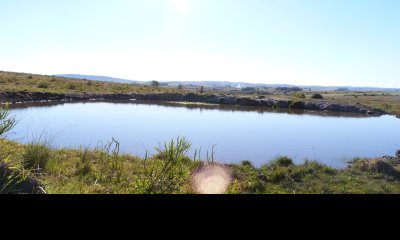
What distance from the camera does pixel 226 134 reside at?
23.5m

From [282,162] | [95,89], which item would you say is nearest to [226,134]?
[282,162]

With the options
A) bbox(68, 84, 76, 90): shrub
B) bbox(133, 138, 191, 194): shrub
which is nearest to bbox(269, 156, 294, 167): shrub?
bbox(133, 138, 191, 194): shrub

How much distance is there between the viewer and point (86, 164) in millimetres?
9773

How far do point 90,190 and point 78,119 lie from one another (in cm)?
1928

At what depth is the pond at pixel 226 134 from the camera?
59.1ft

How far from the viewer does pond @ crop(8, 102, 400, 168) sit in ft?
59.1

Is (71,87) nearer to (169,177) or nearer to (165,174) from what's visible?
(165,174)

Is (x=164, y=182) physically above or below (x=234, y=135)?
above

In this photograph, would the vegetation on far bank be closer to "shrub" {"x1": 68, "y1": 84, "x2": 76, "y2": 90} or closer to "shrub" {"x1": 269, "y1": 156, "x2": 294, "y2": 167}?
"shrub" {"x1": 68, "y1": 84, "x2": 76, "y2": 90}

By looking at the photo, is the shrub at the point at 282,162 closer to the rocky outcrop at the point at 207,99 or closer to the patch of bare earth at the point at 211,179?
the patch of bare earth at the point at 211,179
